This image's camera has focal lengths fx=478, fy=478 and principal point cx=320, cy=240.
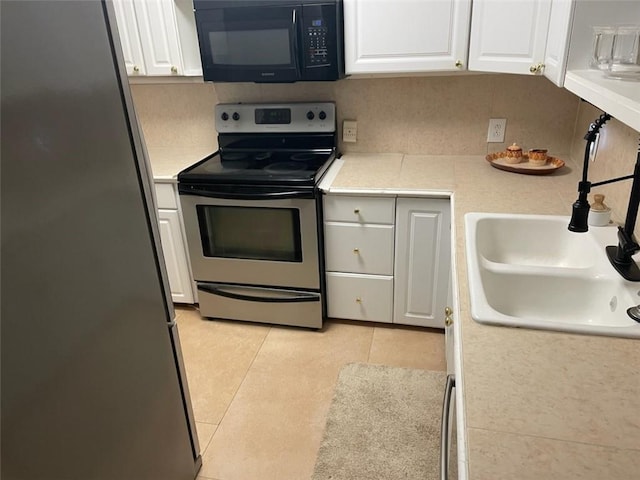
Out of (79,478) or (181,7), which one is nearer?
(79,478)

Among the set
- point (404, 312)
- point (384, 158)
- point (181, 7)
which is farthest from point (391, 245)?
point (181, 7)

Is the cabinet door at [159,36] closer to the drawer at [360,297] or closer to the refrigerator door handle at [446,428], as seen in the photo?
the drawer at [360,297]

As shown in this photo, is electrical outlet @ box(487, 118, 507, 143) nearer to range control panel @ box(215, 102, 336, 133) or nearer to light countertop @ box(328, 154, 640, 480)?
range control panel @ box(215, 102, 336, 133)

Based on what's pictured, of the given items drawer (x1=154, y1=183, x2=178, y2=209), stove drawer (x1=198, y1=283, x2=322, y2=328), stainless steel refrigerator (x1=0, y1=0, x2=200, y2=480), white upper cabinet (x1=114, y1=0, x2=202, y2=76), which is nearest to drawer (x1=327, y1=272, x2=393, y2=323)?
stove drawer (x1=198, y1=283, x2=322, y2=328)

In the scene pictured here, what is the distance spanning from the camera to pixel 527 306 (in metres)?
1.41

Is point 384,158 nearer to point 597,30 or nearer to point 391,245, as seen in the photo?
point 391,245

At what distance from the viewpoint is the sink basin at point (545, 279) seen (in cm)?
118

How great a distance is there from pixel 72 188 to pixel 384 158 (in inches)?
73.6

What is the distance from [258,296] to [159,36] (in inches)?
56.9

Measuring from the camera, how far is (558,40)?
151 cm

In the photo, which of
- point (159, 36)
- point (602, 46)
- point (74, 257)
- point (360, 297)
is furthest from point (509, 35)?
point (74, 257)

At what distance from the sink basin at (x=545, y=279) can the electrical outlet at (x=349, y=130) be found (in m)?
1.14

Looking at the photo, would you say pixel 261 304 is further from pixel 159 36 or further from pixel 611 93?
pixel 611 93

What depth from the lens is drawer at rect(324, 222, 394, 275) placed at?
2.35 meters
